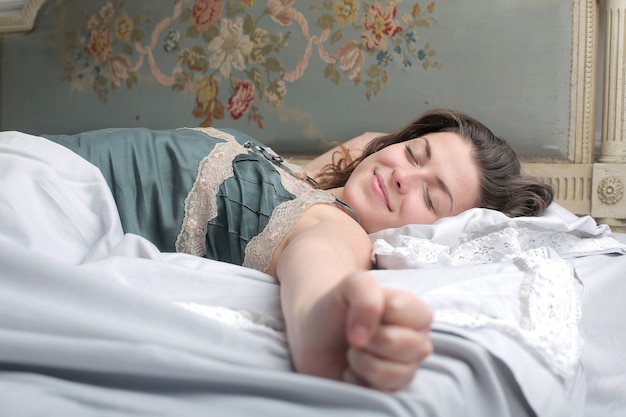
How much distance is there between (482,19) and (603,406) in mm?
1395

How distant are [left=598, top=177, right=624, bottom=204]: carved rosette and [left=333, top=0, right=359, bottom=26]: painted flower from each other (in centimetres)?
89

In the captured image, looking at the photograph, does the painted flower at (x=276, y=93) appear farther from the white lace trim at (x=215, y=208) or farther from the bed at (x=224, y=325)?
the bed at (x=224, y=325)

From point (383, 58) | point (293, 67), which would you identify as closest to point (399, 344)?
→ point (383, 58)

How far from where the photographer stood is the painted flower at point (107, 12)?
243 cm

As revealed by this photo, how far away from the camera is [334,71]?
2.12 metres

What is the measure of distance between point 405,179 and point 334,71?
909 mm

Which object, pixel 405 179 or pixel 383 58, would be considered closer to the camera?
pixel 405 179

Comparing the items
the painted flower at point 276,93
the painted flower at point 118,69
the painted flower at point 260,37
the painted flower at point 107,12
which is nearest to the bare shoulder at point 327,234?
the painted flower at point 276,93

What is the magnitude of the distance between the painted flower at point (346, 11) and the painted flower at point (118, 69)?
2.63ft

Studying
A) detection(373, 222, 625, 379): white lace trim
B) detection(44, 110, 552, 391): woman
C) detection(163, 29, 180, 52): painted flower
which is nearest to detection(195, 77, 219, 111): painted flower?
detection(163, 29, 180, 52): painted flower

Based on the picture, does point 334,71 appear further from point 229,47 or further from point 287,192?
point 287,192

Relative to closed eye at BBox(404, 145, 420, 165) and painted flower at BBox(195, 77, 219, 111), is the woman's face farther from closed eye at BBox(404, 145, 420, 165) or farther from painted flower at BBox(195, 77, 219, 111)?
painted flower at BBox(195, 77, 219, 111)

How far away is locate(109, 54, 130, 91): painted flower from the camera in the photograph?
7.92 ft

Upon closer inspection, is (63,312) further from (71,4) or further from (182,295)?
(71,4)
